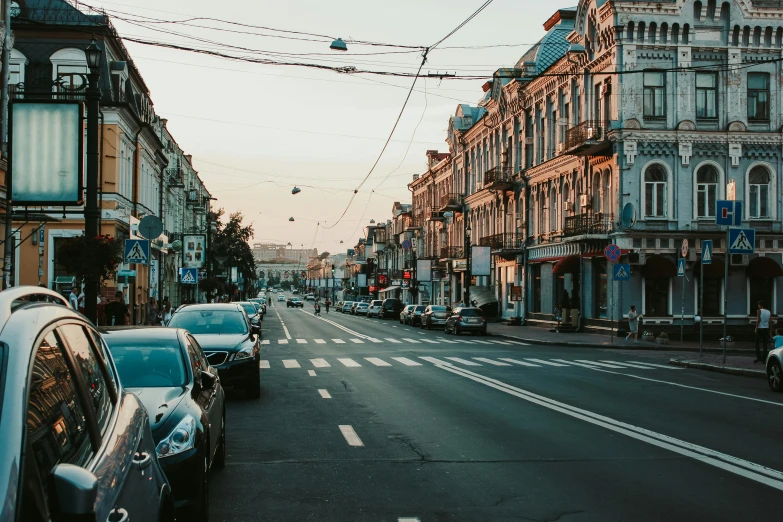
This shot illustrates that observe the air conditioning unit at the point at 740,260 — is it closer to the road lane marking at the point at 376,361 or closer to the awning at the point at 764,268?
the awning at the point at 764,268

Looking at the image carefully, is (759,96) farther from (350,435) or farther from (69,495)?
(69,495)

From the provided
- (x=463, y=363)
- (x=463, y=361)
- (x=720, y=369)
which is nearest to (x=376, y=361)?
(x=463, y=361)

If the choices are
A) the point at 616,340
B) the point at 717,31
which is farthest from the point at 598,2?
the point at 616,340

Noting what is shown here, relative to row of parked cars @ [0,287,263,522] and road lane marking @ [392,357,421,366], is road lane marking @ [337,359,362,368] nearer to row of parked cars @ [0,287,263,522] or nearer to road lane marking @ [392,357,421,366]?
road lane marking @ [392,357,421,366]

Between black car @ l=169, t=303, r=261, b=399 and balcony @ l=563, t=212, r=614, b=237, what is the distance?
87.2 feet

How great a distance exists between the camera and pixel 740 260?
129 feet

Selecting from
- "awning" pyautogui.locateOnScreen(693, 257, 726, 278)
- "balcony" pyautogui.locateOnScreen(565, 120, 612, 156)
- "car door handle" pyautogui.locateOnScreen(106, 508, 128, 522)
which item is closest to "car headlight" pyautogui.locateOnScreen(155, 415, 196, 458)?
"car door handle" pyautogui.locateOnScreen(106, 508, 128, 522)

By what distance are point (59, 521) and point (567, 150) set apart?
41.8 metres

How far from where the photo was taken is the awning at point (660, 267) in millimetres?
→ 39188

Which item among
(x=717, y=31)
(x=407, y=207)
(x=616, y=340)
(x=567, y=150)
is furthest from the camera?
(x=407, y=207)

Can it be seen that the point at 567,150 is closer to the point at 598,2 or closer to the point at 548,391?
the point at 598,2

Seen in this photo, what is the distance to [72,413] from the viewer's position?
3.26 m

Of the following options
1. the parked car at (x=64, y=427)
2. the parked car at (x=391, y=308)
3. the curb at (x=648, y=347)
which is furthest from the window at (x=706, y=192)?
the parked car at (x=64, y=427)

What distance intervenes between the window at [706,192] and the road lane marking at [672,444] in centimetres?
2647
